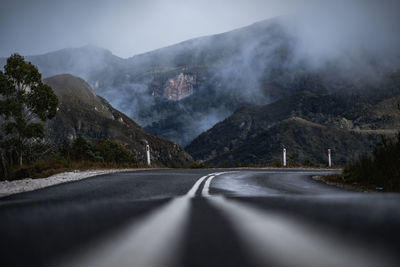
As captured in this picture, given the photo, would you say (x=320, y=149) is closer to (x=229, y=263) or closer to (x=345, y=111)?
(x=345, y=111)

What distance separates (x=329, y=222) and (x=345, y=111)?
197381 millimetres

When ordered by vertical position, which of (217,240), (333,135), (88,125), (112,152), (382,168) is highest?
(88,125)

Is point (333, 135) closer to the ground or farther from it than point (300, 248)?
closer to the ground

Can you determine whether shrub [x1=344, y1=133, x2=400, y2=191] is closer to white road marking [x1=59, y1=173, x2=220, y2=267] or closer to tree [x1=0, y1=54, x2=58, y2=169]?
white road marking [x1=59, y1=173, x2=220, y2=267]

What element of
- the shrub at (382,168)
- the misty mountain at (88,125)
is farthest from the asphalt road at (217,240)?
the misty mountain at (88,125)

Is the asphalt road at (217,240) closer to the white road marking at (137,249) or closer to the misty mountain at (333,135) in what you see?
the white road marking at (137,249)

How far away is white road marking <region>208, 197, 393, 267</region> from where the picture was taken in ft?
2.93

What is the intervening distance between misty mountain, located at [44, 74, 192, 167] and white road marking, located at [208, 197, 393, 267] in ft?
466

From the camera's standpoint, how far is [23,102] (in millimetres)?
25609

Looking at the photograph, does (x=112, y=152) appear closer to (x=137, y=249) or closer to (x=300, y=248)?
(x=137, y=249)

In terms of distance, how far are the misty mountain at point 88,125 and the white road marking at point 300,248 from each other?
5597 inches

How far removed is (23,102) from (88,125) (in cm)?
13789

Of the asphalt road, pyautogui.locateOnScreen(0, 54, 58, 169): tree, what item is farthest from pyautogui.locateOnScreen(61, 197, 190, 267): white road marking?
pyautogui.locateOnScreen(0, 54, 58, 169): tree

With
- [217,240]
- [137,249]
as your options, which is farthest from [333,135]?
[137,249]
